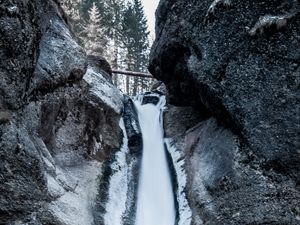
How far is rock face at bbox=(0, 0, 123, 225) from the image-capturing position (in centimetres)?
689

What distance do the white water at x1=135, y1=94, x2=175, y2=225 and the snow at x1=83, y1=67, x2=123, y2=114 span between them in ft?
4.62

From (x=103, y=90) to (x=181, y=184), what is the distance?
479 centimetres

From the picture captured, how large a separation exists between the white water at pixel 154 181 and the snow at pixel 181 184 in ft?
0.97

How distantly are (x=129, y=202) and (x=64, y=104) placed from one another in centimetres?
360

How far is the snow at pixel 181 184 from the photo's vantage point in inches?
362

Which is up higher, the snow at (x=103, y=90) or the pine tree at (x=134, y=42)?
the pine tree at (x=134, y=42)

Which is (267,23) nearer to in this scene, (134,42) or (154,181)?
(154,181)

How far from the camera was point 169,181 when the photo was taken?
11.1m

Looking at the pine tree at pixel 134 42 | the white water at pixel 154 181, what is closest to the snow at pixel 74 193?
the white water at pixel 154 181

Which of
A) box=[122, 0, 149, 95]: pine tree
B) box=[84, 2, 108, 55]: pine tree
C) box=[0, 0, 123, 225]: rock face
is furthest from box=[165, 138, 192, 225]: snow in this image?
box=[122, 0, 149, 95]: pine tree

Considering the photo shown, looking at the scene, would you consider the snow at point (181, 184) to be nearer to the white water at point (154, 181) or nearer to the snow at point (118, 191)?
the white water at point (154, 181)

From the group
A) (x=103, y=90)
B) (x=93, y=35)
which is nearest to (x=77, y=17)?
(x=93, y=35)

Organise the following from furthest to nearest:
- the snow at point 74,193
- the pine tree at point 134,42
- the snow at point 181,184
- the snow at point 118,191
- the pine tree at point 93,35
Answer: the pine tree at point 134,42 → the pine tree at point 93,35 → the snow at point 118,191 → the snow at point 181,184 → the snow at point 74,193

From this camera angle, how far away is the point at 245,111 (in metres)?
8.31
